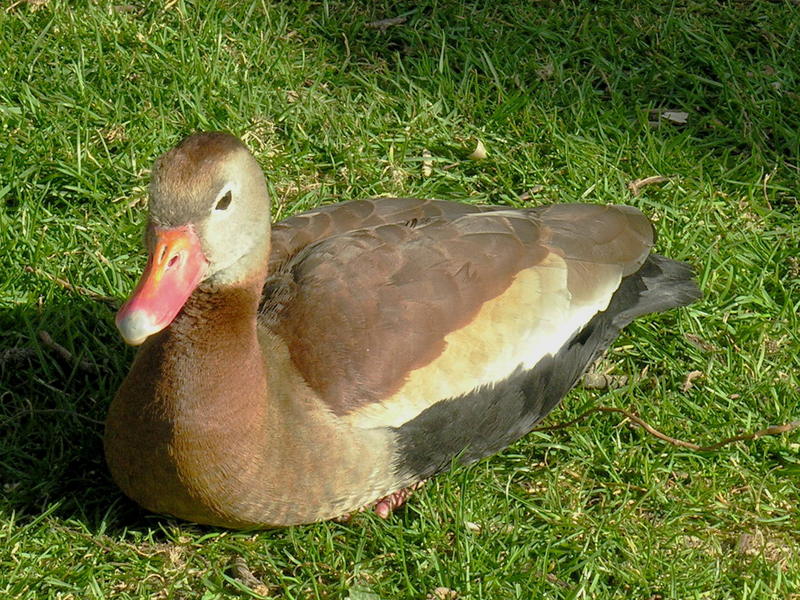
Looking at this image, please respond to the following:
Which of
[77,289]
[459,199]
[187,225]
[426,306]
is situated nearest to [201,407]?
[187,225]

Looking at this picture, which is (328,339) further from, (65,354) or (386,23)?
(386,23)

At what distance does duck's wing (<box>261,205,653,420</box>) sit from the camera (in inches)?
131

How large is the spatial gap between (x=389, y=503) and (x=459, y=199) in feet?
4.85

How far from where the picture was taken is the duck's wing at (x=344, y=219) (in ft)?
11.9

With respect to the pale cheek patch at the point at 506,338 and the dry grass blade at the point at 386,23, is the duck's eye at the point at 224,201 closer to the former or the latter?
the pale cheek patch at the point at 506,338

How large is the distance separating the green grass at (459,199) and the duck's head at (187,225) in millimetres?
904

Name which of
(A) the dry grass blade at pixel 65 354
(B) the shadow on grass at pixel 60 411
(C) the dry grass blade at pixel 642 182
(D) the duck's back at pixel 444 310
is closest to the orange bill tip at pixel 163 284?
(D) the duck's back at pixel 444 310

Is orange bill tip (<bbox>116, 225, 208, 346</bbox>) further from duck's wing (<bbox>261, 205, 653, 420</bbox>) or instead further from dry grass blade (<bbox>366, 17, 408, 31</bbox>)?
dry grass blade (<bbox>366, 17, 408, 31</bbox>)

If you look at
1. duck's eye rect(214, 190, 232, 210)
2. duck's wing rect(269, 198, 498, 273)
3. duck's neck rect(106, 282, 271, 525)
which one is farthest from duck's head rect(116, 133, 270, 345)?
duck's wing rect(269, 198, 498, 273)

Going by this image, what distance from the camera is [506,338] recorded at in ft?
11.6

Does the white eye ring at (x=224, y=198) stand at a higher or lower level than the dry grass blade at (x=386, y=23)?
higher

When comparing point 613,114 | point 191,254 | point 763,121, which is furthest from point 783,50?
point 191,254

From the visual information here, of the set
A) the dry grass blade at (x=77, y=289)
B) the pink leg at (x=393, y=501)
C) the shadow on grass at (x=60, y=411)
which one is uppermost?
the dry grass blade at (x=77, y=289)

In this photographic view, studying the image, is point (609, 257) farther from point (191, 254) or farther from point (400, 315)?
point (191, 254)
